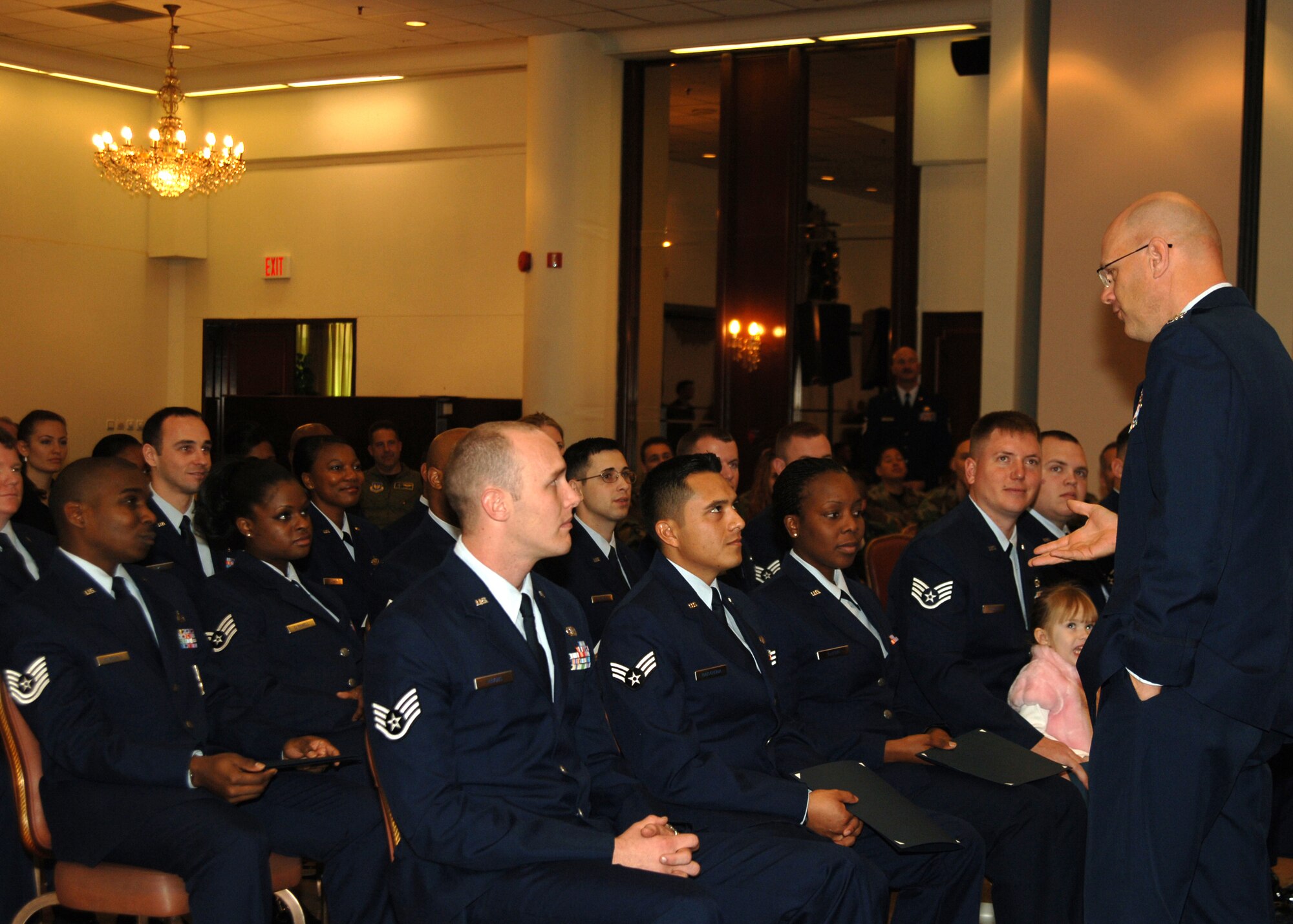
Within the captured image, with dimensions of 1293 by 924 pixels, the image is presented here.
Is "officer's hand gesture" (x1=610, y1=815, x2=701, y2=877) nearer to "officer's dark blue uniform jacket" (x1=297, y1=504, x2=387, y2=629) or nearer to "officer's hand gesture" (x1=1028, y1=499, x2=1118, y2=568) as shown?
"officer's hand gesture" (x1=1028, y1=499, x2=1118, y2=568)

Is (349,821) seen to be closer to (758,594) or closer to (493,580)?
(493,580)

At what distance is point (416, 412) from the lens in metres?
10.2

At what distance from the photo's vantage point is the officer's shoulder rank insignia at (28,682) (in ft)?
9.26

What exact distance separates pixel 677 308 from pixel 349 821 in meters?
8.04

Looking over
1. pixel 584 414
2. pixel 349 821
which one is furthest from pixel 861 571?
pixel 584 414

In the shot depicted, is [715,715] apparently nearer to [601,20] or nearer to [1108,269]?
[1108,269]

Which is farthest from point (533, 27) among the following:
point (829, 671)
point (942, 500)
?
point (829, 671)

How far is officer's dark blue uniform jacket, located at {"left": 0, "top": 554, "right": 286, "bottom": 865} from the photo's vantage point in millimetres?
2824

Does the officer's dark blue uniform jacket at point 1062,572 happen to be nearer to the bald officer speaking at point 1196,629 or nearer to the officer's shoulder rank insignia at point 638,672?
Result: the bald officer speaking at point 1196,629

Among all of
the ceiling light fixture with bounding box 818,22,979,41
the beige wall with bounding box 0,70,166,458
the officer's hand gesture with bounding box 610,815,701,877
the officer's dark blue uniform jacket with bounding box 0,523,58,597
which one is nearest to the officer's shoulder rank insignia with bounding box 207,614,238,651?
the officer's dark blue uniform jacket with bounding box 0,523,58,597

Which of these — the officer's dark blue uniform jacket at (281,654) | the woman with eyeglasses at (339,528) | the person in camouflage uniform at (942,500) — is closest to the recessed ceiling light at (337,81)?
the woman with eyeglasses at (339,528)

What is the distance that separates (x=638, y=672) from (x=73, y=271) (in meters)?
11.0

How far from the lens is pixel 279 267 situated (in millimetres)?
12484

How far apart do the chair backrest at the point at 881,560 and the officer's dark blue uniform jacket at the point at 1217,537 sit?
2360 mm
